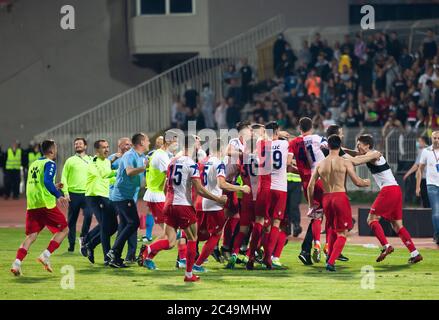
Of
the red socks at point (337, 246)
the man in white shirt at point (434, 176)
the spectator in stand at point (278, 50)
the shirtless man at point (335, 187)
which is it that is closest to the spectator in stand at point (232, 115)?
the spectator in stand at point (278, 50)

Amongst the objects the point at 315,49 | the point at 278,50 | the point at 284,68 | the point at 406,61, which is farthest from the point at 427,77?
the point at 278,50

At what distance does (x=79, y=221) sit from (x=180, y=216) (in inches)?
501

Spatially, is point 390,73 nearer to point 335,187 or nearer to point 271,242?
point 335,187

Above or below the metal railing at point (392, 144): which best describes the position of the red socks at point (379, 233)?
below

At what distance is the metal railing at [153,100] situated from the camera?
128 feet

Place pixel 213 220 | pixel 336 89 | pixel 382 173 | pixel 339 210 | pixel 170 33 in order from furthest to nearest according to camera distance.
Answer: pixel 170 33
pixel 336 89
pixel 382 173
pixel 339 210
pixel 213 220

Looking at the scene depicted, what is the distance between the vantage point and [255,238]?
17.8 meters

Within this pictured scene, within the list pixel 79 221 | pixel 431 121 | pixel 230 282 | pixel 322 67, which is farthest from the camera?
pixel 322 67

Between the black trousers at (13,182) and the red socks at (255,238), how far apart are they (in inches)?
816

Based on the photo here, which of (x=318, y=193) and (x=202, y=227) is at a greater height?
(x=318, y=193)

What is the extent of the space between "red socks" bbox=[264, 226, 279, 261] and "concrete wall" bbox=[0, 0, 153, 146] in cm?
2514

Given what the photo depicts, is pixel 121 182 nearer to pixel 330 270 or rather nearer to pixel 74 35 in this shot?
pixel 330 270

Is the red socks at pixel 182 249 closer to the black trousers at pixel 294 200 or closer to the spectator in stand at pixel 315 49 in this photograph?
the black trousers at pixel 294 200
